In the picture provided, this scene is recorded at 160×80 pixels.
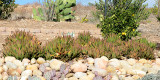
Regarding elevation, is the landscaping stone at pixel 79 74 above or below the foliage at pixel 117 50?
below

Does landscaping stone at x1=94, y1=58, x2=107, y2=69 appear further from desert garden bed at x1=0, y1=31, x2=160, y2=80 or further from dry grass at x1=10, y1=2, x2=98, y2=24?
dry grass at x1=10, y1=2, x2=98, y2=24

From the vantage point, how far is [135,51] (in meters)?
4.54

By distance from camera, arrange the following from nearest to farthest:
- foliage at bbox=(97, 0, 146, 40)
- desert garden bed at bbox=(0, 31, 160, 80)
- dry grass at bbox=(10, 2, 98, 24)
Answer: desert garden bed at bbox=(0, 31, 160, 80)
foliage at bbox=(97, 0, 146, 40)
dry grass at bbox=(10, 2, 98, 24)

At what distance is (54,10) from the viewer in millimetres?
10016

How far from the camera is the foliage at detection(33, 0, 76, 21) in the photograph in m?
9.69

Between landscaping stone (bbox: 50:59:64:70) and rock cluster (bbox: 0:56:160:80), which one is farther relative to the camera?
landscaping stone (bbox: 50:59:64:70)

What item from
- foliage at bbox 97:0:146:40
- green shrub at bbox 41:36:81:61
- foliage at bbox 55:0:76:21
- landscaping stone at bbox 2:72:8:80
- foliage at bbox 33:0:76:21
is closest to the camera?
landscaping stone at bbox 2:72:8:80

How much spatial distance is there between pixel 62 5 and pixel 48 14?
1.01 m

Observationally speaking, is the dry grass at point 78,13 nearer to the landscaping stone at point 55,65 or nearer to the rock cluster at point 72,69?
the rock cluster at point 72,69

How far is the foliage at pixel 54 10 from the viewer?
9688 millimetres

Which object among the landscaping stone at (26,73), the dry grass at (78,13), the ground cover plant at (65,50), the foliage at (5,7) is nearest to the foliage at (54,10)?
the foliage at (5,7)

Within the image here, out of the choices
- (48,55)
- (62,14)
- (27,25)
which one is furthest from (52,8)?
(48,55)

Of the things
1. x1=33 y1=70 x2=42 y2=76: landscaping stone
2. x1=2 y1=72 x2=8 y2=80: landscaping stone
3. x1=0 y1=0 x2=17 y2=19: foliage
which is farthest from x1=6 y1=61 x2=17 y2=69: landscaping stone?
x1=0 y1=0 x2=17 y2=19: foliage

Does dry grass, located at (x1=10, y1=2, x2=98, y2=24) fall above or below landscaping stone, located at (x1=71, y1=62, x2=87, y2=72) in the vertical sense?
above
